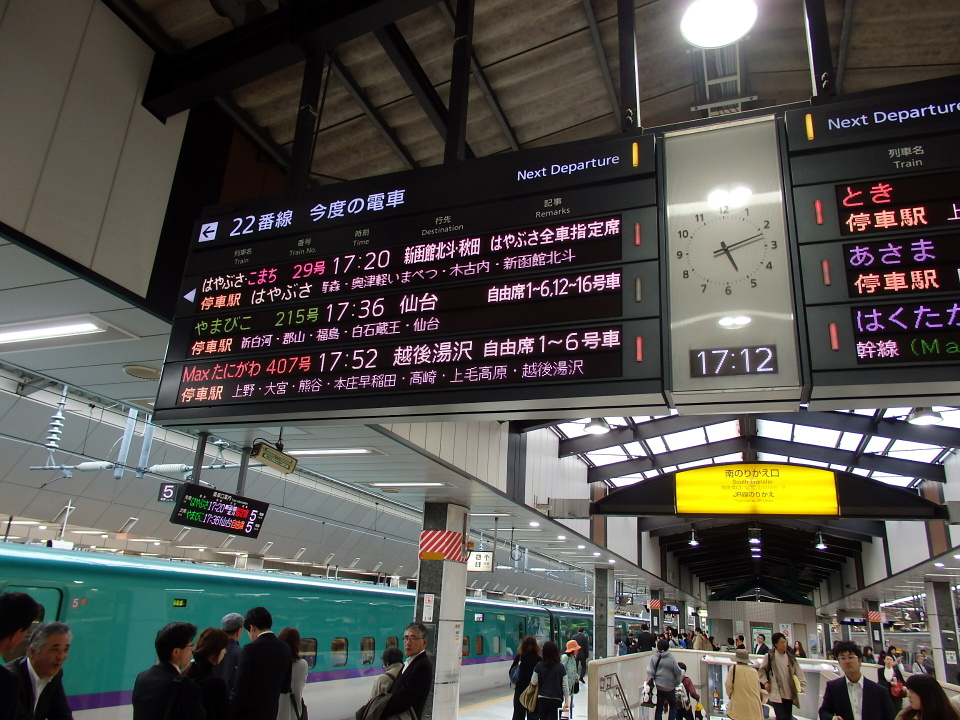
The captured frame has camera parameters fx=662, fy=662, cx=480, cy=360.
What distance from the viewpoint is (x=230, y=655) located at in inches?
230

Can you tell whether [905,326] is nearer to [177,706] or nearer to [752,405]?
[752,405]

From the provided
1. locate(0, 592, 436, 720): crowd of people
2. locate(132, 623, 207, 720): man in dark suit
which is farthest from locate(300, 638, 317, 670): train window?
locate(132, 623, 207, 720): man in dark suit

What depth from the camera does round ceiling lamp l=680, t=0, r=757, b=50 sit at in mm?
3434

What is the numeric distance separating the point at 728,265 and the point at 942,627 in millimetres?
22786

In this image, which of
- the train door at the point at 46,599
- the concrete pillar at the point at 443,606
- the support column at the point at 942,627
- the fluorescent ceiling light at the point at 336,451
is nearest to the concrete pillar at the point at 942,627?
the support column at the point at 942,627

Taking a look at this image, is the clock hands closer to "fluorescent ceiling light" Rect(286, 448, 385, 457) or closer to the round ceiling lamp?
the round ceiling lamp

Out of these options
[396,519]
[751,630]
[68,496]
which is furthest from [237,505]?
[751,630]

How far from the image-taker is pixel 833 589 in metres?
33.8

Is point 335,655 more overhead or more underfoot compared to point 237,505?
more underfoot

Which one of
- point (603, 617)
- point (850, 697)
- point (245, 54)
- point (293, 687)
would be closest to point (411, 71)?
point (245, 54)

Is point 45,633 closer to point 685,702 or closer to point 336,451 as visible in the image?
point 336,451

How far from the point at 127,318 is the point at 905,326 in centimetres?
533

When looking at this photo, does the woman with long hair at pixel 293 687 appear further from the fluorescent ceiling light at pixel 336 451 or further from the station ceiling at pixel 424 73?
the fluorescent ceiling light at pixel 336 451

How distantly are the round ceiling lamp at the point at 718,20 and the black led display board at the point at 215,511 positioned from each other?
21.3 feet
